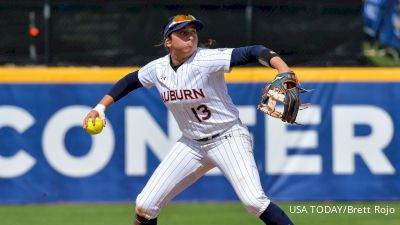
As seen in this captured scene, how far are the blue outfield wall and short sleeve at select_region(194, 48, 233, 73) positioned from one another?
3610 mm

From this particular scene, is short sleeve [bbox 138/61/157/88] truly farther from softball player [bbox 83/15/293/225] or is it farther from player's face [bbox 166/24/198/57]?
player's face [bbox 166/24/198/57]

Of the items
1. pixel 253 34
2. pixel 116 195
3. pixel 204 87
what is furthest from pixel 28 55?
pixel 204 87

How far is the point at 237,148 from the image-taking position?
7.29 metres

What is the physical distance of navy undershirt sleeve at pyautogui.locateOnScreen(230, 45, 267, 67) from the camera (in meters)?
6.83

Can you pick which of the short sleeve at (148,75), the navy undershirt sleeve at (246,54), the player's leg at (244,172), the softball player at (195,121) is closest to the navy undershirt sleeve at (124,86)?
the short sleeve at (148,75)

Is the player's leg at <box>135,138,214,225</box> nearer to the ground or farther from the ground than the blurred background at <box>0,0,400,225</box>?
farther from the ground

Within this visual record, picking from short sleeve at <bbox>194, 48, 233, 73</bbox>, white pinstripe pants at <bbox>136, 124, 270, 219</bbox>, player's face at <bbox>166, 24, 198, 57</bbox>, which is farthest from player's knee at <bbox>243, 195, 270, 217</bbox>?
player's face at <bbox>166, 24, 198, 57</bbox>

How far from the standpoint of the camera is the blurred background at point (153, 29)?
11.2 meters

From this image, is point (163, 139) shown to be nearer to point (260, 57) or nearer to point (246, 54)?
point (246, 54)

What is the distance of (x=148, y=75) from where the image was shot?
7621mm

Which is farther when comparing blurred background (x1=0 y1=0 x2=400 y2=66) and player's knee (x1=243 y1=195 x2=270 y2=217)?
Answer: blurred background (x1=0 y1=0 x2=400 y2=66)

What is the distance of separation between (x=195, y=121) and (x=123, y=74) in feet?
11.7

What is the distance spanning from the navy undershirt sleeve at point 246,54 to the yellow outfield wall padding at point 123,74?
379 centimetres

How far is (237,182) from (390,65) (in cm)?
508
